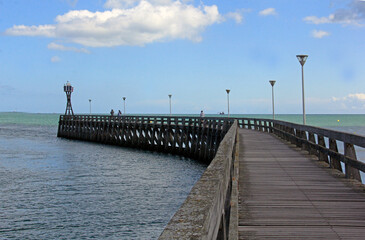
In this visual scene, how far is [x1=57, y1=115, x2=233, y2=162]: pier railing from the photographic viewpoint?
94.1 ft

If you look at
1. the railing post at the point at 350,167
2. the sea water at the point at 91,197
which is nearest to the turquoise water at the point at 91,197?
the sea water at the point at 91,197

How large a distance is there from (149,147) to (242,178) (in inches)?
1108

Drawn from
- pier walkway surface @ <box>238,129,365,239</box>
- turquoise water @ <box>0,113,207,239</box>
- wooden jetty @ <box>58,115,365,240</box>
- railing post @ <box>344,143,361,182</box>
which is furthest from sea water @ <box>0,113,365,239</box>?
railing post @ <box>344,143,361,182</box>

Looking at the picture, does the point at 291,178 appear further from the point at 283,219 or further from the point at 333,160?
the point at 283,219

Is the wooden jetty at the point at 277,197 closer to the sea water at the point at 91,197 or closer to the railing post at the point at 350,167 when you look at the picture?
the railing post at the point at 350,167

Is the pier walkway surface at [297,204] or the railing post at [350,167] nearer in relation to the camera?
the pier walkway surface at [297,204]

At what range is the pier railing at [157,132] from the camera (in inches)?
Result: 1129

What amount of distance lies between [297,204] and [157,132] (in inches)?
1193

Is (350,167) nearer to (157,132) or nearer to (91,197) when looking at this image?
(91,197)

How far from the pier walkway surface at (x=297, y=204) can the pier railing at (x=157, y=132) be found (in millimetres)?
17187

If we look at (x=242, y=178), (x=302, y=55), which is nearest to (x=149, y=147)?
(x=302, y=55)

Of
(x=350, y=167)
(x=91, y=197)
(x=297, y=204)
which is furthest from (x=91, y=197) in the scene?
(x=297, y=204)

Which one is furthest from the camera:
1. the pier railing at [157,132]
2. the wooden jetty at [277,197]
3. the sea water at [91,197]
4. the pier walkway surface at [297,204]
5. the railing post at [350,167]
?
the pier railing at [157,132]

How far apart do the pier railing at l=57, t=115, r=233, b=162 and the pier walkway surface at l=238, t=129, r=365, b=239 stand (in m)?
17.2
